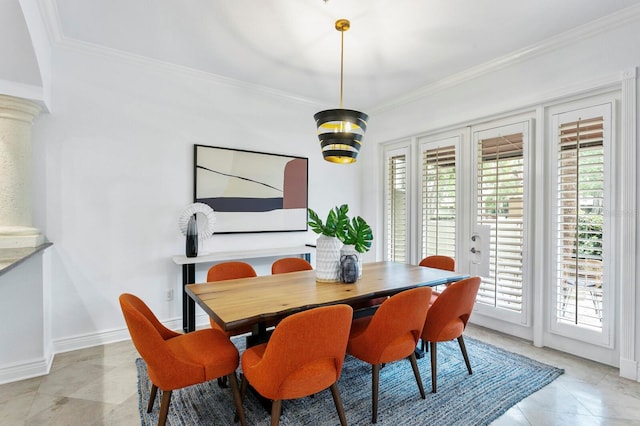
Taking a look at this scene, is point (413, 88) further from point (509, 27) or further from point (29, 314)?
point (29, 314)

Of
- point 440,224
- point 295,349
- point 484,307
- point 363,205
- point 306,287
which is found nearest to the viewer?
point 295,349

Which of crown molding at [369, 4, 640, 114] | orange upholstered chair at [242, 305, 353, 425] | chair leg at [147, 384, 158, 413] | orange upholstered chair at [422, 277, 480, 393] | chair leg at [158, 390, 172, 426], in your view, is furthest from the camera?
crown molding at [369, 4, 640, 114]

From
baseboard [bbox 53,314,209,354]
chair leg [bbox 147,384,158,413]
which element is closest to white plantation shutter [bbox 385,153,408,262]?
chair leg [bbox 147,384,158,413]

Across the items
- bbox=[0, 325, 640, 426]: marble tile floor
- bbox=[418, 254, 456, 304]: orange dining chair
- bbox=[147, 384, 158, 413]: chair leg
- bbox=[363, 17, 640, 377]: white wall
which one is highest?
bbox=[363, 17, 640, 377]: white wall

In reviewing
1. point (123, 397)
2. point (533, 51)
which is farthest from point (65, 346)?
point (533, 51)

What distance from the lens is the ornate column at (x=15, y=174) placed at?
2393 millimetres

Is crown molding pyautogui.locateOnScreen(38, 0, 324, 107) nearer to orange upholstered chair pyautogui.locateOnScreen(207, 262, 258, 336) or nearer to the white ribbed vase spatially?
orange upholstered chair pyautogui.locateOnScreen(207, 262, 258, 336)

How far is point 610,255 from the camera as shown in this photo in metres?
2.62

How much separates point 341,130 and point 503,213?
206 centimetres

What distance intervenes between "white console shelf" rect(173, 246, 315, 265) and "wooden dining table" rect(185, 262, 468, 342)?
0.88 m

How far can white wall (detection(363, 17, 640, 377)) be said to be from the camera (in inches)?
101

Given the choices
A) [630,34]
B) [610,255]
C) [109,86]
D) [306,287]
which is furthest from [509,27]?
[109,86]

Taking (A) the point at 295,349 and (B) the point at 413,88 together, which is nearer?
(A) the point at 295,349

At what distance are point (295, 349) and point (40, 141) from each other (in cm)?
296
